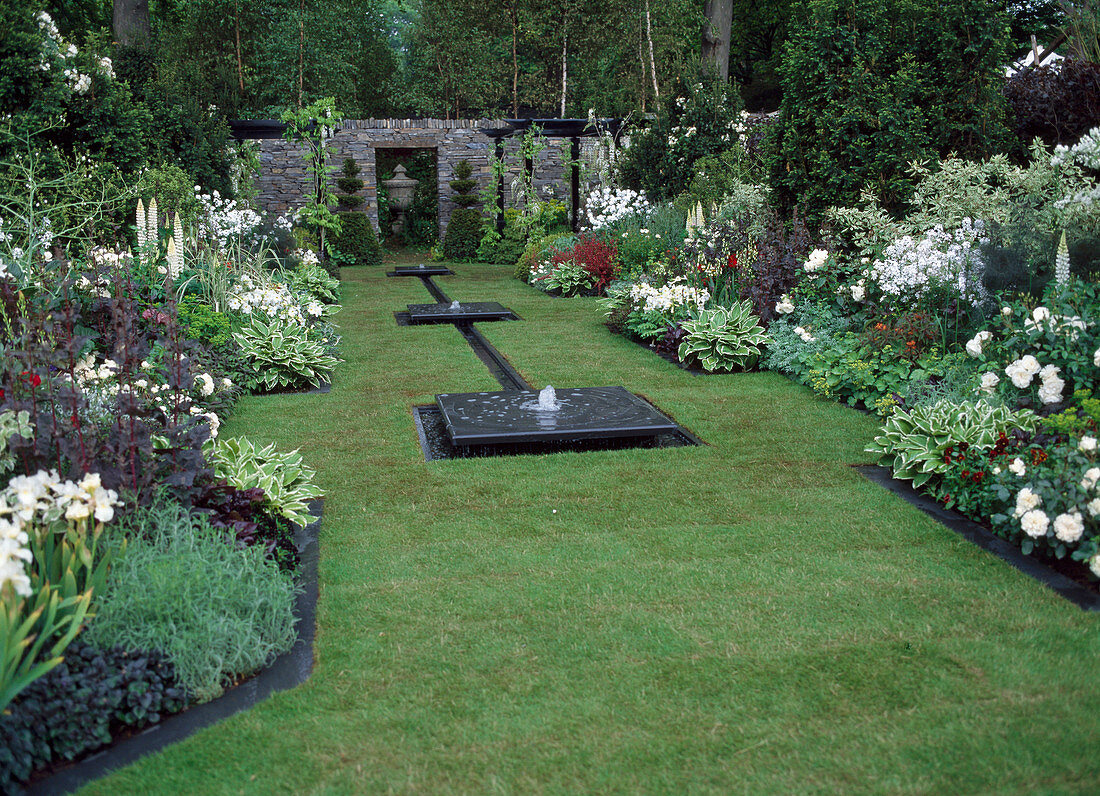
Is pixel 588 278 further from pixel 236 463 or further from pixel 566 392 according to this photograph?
pixel 236 463

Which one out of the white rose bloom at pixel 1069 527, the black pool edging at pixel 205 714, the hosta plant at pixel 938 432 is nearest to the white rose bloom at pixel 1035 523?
the white rose bloom at pixel 1069 527

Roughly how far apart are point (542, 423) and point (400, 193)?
1837cm

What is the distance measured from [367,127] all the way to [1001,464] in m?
18.1

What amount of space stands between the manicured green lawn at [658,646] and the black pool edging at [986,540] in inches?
3.2

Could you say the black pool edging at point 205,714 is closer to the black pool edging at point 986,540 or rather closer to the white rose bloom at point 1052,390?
the black pool edging at point 986,540

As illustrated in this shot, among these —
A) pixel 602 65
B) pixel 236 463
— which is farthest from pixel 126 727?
pixel 602 65

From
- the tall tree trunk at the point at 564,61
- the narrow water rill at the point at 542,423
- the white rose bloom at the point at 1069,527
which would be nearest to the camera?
the white rose bloom at the point at 1069,527

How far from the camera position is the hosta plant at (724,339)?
23.2ft

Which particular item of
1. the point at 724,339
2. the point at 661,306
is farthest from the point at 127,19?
the point at 724,339

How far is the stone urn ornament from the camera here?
21609 mm

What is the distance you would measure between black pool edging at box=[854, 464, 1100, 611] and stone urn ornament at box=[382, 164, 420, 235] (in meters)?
18.7

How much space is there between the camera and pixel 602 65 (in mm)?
21812

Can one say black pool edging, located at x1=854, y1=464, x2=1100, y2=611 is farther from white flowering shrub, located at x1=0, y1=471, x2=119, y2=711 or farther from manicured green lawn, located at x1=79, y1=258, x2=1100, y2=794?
white flowering shrub, located at x1=0, y1=471, x2=119, y2=711

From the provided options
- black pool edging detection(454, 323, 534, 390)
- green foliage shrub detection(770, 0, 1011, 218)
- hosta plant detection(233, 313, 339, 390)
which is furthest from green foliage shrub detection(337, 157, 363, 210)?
green foliage shrub detection(770, 0, 1011, 218)
